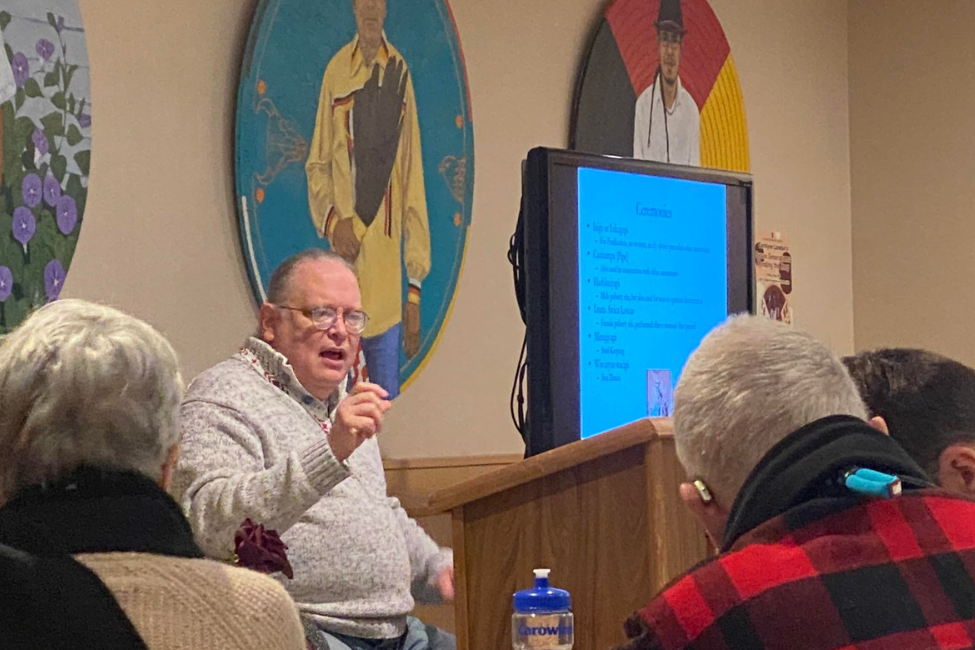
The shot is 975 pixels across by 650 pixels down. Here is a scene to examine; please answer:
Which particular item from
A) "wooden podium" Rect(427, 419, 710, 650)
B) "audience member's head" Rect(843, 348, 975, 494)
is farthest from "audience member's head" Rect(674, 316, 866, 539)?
"wooden podium" Rect(427, 419, 710, 650)

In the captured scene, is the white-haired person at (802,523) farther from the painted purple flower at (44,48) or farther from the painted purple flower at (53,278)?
the painted purple flower at (44,48)

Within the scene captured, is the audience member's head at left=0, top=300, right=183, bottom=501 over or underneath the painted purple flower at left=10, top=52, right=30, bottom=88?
underneath

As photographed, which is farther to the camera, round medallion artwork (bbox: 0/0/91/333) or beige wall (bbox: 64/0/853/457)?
beige wall (bbox: 64/0/853/457)

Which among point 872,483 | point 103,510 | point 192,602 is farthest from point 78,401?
point 872,483

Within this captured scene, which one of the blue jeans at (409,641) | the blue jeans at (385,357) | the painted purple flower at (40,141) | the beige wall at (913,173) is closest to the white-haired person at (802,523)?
the blue jeans at (409,641)

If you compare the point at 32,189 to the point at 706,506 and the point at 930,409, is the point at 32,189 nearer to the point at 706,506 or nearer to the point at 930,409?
the point at 706,506

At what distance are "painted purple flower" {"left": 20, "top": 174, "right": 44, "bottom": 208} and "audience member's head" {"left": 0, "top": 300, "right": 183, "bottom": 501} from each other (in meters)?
1.09

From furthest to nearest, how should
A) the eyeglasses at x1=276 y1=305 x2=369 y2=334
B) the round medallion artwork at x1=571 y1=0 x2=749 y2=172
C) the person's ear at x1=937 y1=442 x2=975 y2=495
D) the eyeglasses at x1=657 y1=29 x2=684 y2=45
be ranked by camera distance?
the eyeglasses at x1=657 y1=29 x2=684 y2=45, the round medallion artwork at x1=571 y1=0 x2=749 y2=172, the eyeglasses at x1=276 y1=305 x2=369 y2=334, the person's ear at x1=937 y1=442 x2=975 y2=495

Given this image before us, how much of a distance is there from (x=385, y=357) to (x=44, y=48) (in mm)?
1160

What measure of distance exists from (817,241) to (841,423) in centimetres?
393

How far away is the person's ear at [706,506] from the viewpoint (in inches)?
59.8

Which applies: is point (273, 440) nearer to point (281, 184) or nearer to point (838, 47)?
point (281, 184)

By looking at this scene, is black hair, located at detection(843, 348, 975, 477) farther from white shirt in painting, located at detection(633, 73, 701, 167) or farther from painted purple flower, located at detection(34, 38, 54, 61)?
white shirt in painting, located at detection(633, 73, 701, 167)

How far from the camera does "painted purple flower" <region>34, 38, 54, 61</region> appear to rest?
245 centimetres
